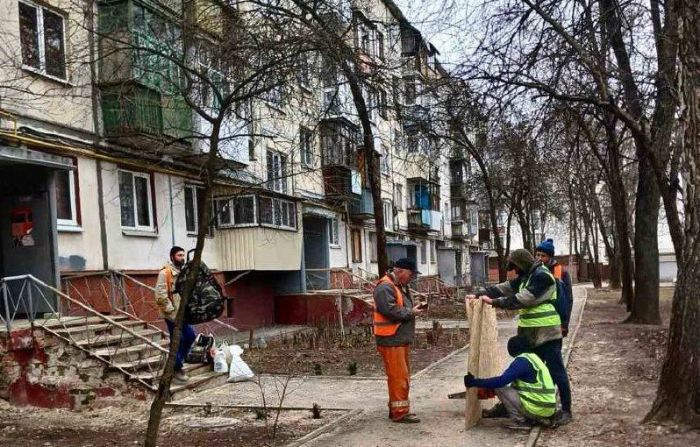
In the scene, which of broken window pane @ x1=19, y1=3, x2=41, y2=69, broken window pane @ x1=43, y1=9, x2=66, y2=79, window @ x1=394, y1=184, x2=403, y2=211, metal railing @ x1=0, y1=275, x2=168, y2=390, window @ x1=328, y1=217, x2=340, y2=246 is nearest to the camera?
metal railing @ x1=0, y1=275, x2=168, y2=390

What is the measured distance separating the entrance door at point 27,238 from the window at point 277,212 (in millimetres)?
7288

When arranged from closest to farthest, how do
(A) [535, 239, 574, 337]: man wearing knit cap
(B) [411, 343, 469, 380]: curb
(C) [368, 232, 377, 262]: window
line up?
(A) [535, 239, 574, 337]: man wearing knit cap < (B) [411, 343, 469, 380]: curb < (C) [368, 232, 377, 262]: window

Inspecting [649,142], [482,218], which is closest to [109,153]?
[649,142]

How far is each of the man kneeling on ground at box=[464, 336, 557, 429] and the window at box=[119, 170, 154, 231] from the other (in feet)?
30.3

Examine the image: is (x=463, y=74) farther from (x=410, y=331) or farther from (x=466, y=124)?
(x=410, y=331)

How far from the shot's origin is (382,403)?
724cm

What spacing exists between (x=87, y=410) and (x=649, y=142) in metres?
8.92

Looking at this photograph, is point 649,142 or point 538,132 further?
point 538,132

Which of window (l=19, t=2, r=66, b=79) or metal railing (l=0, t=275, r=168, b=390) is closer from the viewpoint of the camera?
metal railing (l=0, t=275, r=168, b=390)

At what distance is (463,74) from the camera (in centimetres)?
1036

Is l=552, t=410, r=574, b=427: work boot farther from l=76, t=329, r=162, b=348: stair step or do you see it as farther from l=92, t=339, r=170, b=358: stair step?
l=76, t=329, r=162, b=348: stair step

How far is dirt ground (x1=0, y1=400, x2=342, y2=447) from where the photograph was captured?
620 centimetres

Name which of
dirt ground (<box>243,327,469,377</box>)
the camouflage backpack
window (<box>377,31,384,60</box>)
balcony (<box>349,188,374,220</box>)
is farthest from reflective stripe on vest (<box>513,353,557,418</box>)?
balcony (<box>349,188,374,220</box>)

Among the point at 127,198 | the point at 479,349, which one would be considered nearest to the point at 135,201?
the point at 127,198
